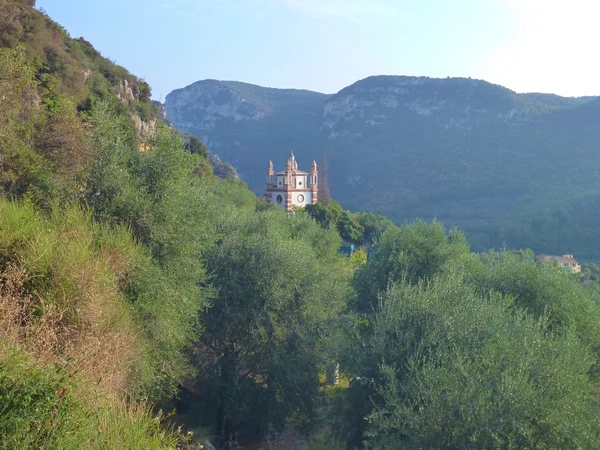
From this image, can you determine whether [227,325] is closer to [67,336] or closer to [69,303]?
[69,303]

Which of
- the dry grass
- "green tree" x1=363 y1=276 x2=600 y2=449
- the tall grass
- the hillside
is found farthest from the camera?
the hillside

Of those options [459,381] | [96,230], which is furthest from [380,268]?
[96,230]

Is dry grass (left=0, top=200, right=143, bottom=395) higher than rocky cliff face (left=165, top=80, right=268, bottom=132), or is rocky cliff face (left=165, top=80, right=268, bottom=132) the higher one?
rocky cliff face (left=165, top=80, right=268, bottom=132)

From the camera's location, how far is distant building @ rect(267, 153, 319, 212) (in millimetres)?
67812

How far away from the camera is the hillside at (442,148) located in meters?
64.6

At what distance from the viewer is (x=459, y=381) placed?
9961 mm

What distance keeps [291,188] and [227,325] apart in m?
51.6

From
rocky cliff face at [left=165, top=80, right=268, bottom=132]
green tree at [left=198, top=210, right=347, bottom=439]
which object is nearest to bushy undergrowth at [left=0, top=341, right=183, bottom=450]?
green tree at [left=198, top=210, right=347, bottom=439]

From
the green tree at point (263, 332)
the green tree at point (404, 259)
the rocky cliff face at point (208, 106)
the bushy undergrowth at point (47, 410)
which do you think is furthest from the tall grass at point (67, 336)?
the rocky cliff face at point (208, 106)

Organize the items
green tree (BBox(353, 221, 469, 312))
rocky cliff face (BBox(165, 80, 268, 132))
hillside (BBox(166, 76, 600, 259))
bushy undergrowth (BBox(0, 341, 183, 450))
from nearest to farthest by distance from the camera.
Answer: bushy undergrowth (BBox(0, 341, 183, 450)) → green tree (BBox(353, 221, 469, 312)) → hillside (BBox(166, 76, 600, 259)) → rocky cliff face (BBox(165, 80, 268, 132))

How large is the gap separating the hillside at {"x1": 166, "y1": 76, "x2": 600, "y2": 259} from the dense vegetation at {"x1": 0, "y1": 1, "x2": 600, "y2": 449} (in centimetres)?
4328

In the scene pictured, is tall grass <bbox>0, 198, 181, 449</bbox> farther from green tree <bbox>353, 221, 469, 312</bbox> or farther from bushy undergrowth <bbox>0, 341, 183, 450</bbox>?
green tree <bbox>353, 221, 469, 312</bbox>

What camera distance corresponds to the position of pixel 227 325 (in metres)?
17.1

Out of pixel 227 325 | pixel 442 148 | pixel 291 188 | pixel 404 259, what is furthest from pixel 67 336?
pixel 442 148
